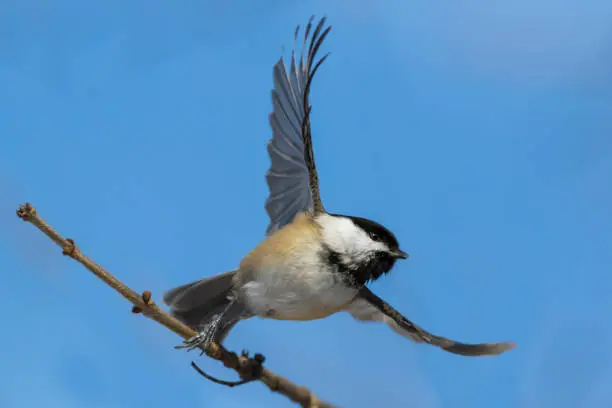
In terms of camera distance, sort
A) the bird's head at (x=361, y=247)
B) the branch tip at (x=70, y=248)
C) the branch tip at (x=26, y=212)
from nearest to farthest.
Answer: the branch tip at (x=26, y=212), the branch tip at (x=70, y=248), the bird's head at (x=361, y=247)

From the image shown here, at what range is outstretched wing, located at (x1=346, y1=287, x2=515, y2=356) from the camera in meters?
3.32

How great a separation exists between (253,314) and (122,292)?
0.96 m

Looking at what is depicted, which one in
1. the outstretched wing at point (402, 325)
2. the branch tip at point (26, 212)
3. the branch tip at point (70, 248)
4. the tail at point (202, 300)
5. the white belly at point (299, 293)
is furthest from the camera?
the tail at point (202, 300)

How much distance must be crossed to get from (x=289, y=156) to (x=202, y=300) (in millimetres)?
820

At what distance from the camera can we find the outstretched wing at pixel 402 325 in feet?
10.9

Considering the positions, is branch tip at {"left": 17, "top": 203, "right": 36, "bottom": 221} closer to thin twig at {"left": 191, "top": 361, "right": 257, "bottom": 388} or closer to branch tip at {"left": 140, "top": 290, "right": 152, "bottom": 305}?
branch tip at {"left": 140, "top": 290, "right": 152, "bottom": 305}

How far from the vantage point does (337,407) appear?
5.75 ft

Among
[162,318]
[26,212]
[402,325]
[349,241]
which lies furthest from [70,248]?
[402,325]

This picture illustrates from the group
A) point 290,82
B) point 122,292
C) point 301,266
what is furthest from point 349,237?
point 122,292

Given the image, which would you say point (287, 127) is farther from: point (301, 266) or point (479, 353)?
point (479, 353)

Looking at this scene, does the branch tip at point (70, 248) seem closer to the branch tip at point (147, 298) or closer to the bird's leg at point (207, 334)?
the branch tip at point (147, 298)

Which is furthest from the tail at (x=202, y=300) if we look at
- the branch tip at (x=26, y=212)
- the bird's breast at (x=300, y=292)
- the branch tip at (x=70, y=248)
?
the branch tip at (x=26, y=212)

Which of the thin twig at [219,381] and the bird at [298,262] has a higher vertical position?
the bird at [298,262]

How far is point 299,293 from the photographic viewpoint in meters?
2.84
